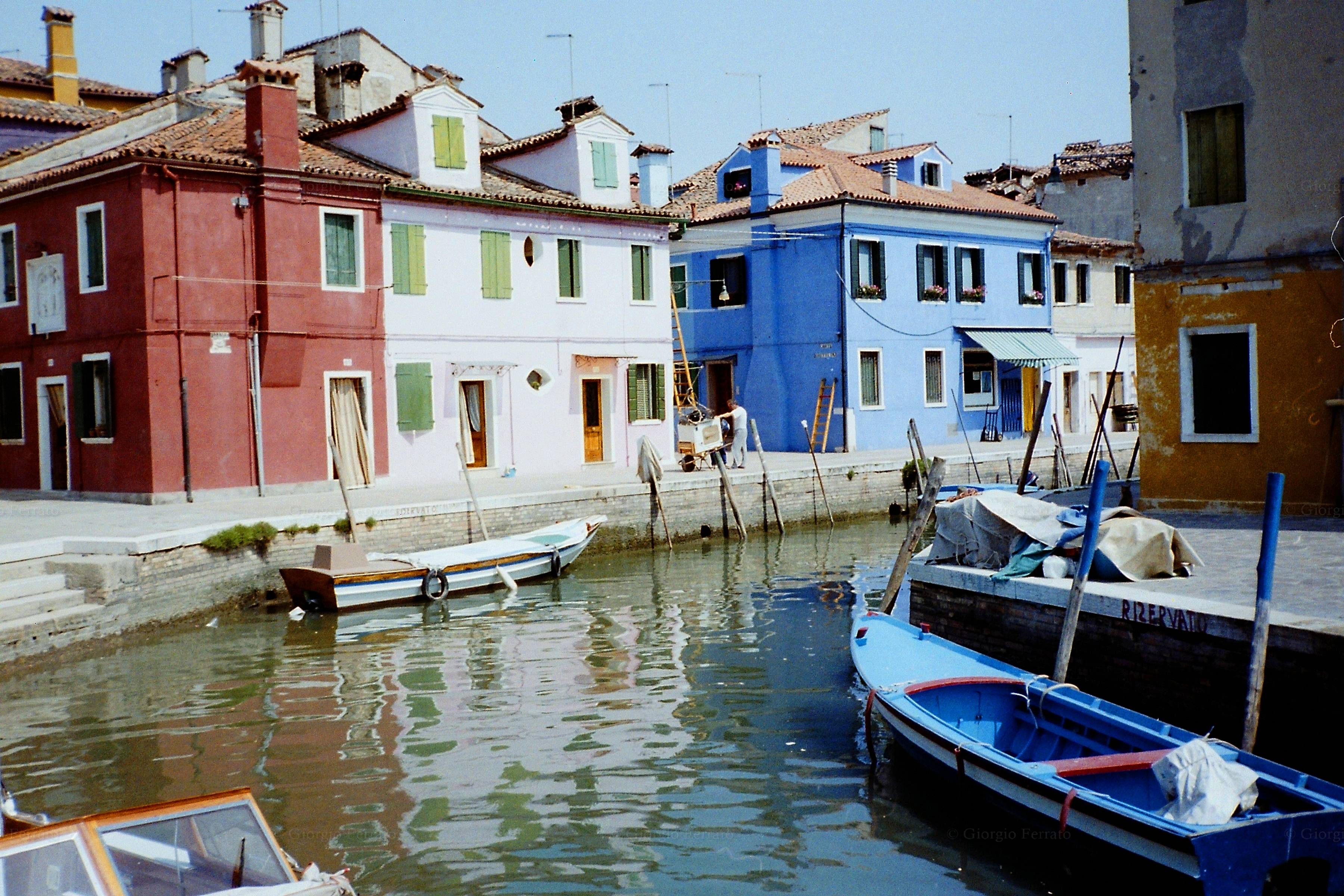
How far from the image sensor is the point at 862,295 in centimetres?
3181

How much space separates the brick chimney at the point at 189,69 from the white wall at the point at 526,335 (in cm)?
1078

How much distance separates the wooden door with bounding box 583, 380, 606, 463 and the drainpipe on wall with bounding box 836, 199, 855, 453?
714cm

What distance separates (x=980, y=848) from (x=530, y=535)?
A: 503 inches

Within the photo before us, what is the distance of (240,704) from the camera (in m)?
12.2

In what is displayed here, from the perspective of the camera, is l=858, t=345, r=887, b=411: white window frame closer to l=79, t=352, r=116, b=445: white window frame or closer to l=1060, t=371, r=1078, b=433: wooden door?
l=1060, t=371, r=1078, b=433: wooden door

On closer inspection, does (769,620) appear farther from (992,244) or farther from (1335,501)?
(992,244)

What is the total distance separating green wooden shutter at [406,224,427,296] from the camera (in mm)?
24000

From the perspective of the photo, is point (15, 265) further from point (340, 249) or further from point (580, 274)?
point (580, 274)

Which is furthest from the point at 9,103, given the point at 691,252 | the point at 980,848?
the point at 980,848

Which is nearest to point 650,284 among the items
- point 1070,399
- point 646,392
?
point 646,392

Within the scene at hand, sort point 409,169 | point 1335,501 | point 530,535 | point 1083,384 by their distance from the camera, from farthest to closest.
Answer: point 1083,384 → point 409,169 → point 530,535 → point 1335,501

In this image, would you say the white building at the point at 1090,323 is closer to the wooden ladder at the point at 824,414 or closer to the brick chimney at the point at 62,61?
the wooden ladder at the point at 824,414

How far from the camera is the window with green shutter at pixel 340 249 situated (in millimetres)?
22781

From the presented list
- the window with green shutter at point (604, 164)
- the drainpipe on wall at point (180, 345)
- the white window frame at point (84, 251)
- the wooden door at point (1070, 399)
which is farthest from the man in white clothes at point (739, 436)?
the wooden door at point (1070, 399)
